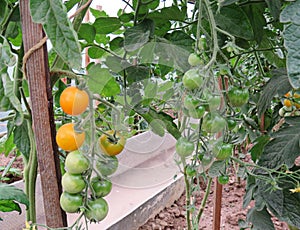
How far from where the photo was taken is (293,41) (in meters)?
0.28

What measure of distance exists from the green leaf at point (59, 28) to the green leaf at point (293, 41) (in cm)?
18

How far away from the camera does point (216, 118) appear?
35 centimetres

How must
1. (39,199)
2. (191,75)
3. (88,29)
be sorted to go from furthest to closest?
(39,199), (88,29), (191,75)

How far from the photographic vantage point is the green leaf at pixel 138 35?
433 millimetres

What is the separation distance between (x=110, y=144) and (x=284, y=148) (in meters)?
0.35

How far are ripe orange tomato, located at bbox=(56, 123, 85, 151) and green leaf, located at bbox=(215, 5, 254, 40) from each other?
10.6 inches

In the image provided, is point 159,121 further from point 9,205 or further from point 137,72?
point 9,205

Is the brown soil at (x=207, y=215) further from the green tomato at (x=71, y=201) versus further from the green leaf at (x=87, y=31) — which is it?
the green tomato at (x=71, y=201)

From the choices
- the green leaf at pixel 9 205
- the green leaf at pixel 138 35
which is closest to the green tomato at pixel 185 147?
the green leaf at pixel 138 35

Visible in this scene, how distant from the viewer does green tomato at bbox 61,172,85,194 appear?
33 centimetres

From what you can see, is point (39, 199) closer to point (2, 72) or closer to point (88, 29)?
point (88, 29)

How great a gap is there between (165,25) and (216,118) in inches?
10.7

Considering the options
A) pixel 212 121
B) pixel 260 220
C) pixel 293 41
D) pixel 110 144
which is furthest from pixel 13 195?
pixel 260 220

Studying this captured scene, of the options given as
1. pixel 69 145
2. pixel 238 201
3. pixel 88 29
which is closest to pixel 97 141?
pixel 69 145
